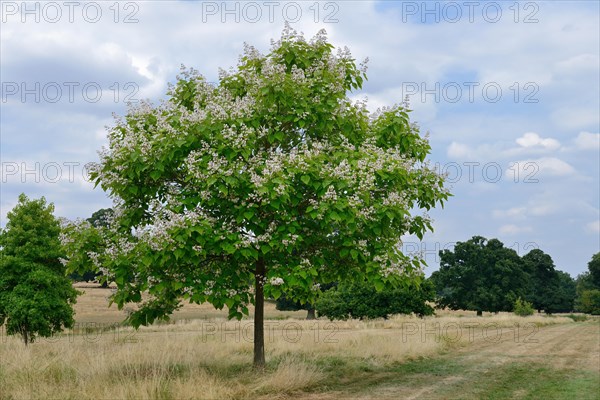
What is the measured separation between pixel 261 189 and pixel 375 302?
47.4m

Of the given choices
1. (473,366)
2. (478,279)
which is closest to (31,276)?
(473,366)

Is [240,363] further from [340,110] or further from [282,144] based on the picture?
[340,110]

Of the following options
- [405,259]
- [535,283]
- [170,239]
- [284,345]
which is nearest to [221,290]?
[170,239]

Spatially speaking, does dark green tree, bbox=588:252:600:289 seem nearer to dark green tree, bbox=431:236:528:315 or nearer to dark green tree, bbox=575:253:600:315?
dark green tree, bbox=575:253:600:315

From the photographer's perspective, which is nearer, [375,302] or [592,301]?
[375,302]

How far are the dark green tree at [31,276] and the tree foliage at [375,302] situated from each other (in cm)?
3099

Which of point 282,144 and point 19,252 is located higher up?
point 282,144

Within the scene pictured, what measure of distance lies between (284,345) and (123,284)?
11916 mm

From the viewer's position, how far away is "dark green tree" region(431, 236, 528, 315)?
83.4 m

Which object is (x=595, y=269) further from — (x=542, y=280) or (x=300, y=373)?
(x=300, y=373)

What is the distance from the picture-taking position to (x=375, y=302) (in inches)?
2298

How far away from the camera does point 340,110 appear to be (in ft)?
53.4

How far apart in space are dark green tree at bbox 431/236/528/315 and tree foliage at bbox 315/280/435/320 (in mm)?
26767

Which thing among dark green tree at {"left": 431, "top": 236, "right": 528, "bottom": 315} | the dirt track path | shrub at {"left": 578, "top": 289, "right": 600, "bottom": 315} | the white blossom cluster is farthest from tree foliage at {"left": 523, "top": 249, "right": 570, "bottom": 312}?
the white blossom cluster
